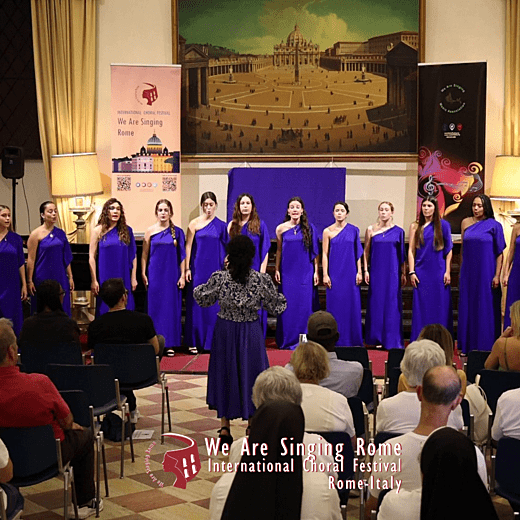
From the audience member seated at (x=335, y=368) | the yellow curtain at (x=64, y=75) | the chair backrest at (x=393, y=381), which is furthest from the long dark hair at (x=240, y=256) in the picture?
the yellow curtain at (x=64, y=75)

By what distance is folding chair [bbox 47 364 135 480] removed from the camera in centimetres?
495

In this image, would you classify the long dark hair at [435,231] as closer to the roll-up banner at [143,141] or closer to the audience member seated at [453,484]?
the roll-up banner at [143,141]

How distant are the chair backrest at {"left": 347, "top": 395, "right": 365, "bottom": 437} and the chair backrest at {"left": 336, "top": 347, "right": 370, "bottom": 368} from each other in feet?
3.35

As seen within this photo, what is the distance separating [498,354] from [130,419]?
2.48 m

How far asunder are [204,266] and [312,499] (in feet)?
19.8

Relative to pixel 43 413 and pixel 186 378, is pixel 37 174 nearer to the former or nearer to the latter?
pixel 186 378

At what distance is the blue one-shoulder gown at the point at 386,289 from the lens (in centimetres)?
877

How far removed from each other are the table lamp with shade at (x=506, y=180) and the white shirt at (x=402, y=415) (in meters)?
6.16

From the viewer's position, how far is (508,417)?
13.3 feet

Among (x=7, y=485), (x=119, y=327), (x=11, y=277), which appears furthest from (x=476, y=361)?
(x=11, y=277)

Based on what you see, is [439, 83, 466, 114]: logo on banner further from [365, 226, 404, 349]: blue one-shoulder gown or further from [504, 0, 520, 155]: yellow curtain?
[365, 226, 404, 349]: blue one-shoulder gown

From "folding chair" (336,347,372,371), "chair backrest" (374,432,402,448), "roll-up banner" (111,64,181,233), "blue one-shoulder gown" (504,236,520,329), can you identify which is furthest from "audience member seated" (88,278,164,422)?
"roll-up banner" (111,64,181,233)

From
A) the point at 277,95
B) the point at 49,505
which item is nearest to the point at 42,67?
the point at 277,95

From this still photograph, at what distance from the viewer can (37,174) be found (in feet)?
37.2
